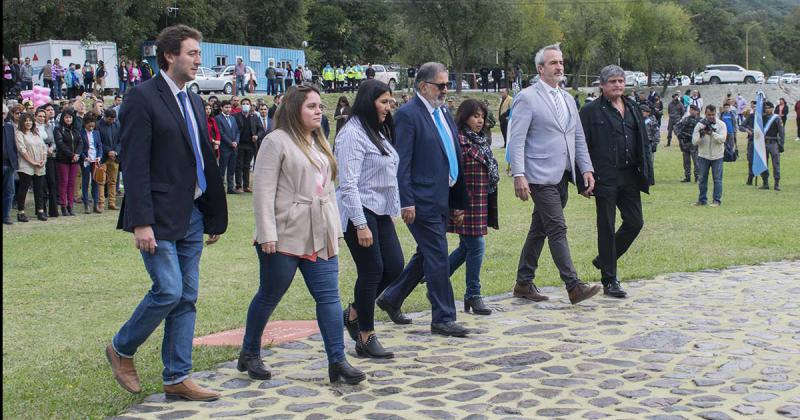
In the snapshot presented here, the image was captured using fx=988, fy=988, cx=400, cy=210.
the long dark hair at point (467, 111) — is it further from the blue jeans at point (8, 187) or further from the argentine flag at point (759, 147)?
the argentine flag at point (759, 147)

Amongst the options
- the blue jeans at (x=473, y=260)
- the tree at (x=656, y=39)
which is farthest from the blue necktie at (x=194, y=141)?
the tree at (x=656, y=39)

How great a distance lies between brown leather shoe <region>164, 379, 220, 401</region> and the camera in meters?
5.72

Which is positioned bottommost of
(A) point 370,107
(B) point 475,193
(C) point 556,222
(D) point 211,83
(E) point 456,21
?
(C) point 556,222

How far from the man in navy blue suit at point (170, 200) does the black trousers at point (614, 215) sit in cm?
408

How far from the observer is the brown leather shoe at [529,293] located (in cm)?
880

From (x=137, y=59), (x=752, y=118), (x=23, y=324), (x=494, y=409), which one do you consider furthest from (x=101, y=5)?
(x=494, y=409)

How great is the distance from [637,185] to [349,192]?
3507 millimetres

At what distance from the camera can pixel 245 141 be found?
70.8 feet

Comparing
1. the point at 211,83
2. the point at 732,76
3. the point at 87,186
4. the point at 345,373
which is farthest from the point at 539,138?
the point at 732,76

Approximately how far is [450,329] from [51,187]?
483 inches

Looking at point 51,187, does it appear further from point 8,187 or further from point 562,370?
point 562,370

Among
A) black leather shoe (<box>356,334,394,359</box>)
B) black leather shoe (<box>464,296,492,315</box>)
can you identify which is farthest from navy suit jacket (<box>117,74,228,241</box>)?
black leather shoe (<box>464,296,492,315</box>)

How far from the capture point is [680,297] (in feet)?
28.9

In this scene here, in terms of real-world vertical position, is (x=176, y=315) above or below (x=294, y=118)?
below
